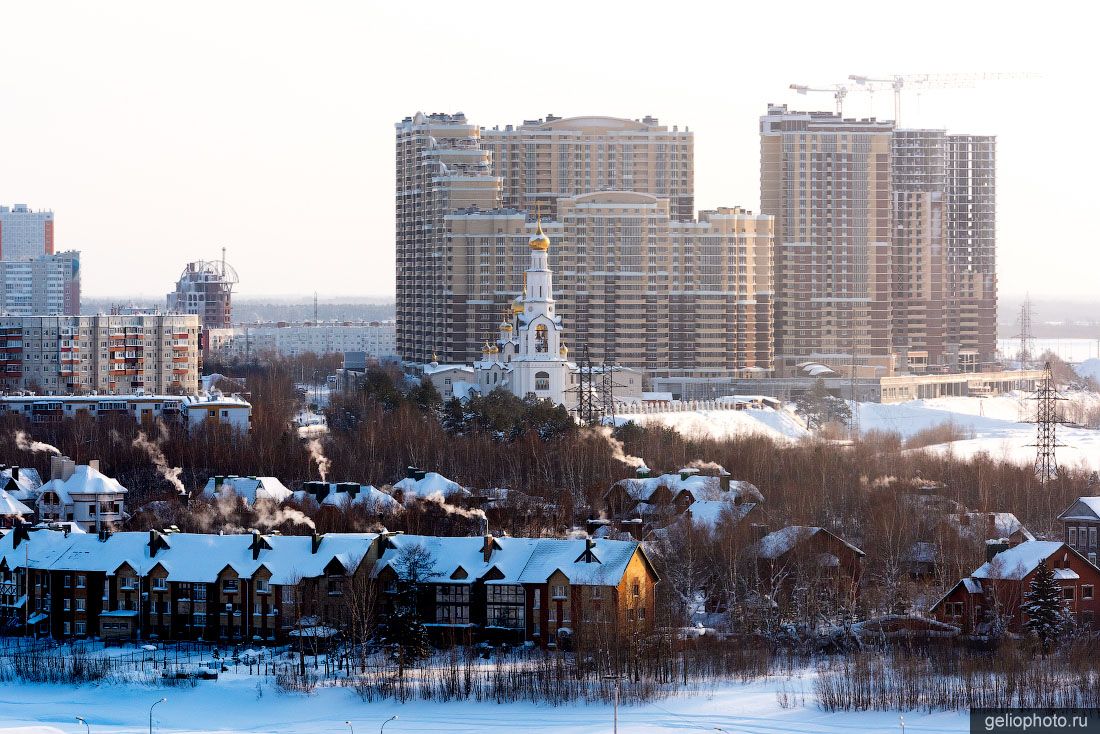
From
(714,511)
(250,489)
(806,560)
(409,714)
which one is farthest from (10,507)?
(806,560)

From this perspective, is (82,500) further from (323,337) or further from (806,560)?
(323,337)

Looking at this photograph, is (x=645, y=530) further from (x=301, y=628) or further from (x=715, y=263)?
(x=715, y=263)

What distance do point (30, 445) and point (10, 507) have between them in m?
13.1

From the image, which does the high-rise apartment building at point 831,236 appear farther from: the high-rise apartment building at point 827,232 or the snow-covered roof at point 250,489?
the snow-covered roof at point 250,489

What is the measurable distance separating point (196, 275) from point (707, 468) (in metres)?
112

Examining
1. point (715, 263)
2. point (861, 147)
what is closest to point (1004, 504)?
point (715, 263)

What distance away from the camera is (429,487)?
4888 centimetres

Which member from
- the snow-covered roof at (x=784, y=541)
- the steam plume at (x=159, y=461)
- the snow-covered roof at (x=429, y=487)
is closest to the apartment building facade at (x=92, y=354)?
the steam plume at (x=159, y=461)

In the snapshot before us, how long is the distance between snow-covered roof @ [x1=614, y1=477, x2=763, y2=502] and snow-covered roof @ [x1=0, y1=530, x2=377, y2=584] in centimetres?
1044

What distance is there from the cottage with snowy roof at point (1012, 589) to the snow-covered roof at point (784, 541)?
348 centimetres

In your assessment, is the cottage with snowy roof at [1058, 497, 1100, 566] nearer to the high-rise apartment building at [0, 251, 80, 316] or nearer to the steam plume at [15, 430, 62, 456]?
the steam plume at [15, 430, 62, 456]

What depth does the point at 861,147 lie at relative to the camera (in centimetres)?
10031

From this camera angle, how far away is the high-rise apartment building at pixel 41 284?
162750 millimetres

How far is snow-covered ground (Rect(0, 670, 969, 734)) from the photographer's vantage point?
30500 mm
